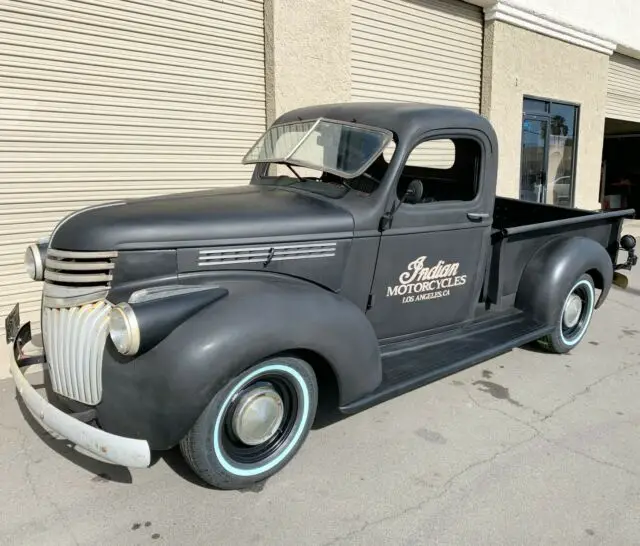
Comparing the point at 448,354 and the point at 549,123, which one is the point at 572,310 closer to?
the point at 448,354

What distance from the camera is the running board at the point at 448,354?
2988mm

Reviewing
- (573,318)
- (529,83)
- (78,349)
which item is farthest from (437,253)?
(529,83)

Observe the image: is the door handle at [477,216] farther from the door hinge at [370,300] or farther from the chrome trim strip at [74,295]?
the chrome trim strip at [74,295]

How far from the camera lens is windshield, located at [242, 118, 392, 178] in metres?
3.30

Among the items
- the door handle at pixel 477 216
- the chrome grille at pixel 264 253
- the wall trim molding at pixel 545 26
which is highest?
the wall trim molding at pixel 545 26

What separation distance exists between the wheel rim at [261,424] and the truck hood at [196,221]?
2.50 ft

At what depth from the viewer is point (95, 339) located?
2430mm

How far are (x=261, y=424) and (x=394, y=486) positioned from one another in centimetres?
74

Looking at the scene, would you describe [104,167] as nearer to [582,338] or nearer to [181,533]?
[181,533]

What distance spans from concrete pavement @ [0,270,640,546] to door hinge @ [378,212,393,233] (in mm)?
1173

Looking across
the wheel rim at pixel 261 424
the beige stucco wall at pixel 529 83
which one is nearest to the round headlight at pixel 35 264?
the wheel rim at pixel 261 424

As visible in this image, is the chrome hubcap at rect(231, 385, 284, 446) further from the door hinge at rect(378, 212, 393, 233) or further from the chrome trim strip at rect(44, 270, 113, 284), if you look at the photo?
the door hinge at rect(378, 212, 393, 233)

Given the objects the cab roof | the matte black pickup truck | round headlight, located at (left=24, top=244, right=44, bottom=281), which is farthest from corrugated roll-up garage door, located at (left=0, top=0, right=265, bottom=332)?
the cab roof

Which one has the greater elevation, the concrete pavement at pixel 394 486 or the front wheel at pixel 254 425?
the front wheel at pixel 254 425
